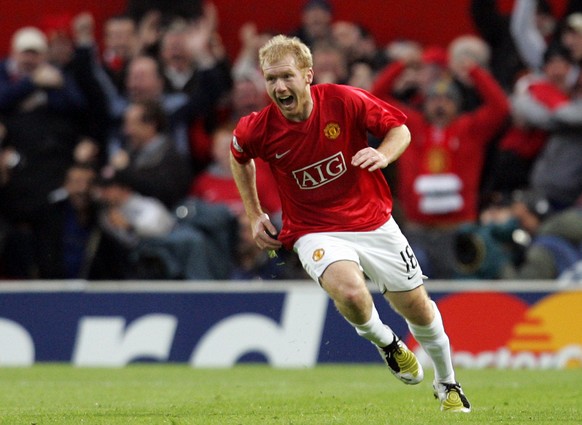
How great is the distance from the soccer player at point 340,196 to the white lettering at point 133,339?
5489 mm

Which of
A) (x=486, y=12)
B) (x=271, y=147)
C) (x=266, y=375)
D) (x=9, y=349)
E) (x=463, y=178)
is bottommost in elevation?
(x=9, y=349)

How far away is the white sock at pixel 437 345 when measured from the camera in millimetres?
7879

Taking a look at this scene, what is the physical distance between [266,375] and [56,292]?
8.96 feet

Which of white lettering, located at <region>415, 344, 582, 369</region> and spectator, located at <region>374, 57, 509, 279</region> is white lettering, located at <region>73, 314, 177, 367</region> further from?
spectator, located at <region>374, 57, 509, 279</region>

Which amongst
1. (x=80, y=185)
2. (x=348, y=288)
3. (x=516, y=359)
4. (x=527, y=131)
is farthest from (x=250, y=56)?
(x=348, y=288)

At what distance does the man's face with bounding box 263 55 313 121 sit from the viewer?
759cm

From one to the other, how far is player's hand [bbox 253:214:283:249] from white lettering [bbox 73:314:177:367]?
5545 millimetres

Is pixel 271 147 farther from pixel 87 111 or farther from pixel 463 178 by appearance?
pixel 87 111

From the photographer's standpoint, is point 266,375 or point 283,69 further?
point 266,375

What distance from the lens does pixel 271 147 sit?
7.93m

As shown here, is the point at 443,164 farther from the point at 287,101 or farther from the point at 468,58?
the point at 287,101

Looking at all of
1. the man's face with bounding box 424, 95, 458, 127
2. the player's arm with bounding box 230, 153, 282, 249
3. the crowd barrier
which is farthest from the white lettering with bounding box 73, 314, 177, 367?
the player's arm with bounding box 230, 153, 282, 249

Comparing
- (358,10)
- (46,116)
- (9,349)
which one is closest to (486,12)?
(358,10)

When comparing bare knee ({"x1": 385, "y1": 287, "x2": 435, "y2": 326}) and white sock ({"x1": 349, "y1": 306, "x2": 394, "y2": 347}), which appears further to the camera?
bare knee ({"x1": 385, "y1": 287, "x2": 435, "y2": 326})
